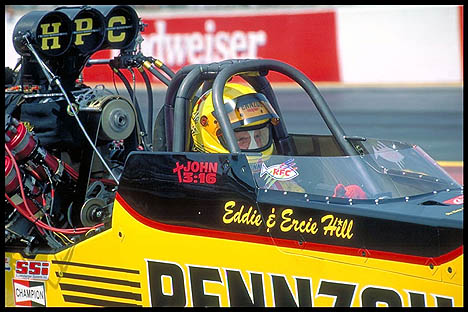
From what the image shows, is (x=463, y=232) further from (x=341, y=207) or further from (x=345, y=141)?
(x=345, y=141)

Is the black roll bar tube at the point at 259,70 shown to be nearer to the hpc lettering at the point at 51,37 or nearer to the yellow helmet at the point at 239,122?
the yellow helmet at the point at 239,122

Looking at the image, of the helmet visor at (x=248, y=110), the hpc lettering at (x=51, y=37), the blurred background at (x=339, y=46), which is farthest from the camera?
the blurred background at (x=339, y=46)

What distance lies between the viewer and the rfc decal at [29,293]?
454 centimetres

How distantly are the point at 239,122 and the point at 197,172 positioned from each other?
51 cm

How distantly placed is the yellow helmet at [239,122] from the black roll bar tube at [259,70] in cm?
14

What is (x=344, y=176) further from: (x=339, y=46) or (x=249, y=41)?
(x=249, y=41)

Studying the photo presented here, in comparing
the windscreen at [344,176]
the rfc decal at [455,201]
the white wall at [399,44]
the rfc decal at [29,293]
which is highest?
the white wall at [399,44]

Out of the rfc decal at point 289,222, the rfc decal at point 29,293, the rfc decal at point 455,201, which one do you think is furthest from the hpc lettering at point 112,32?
the rfc decal at point 455,201

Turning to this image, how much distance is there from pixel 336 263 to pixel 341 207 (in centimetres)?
26

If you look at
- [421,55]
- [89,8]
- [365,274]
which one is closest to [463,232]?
[365,274]

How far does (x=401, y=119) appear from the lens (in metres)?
12.3

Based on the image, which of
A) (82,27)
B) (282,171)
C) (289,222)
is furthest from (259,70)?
(82,27)

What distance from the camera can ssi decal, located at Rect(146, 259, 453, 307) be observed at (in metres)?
3.62
